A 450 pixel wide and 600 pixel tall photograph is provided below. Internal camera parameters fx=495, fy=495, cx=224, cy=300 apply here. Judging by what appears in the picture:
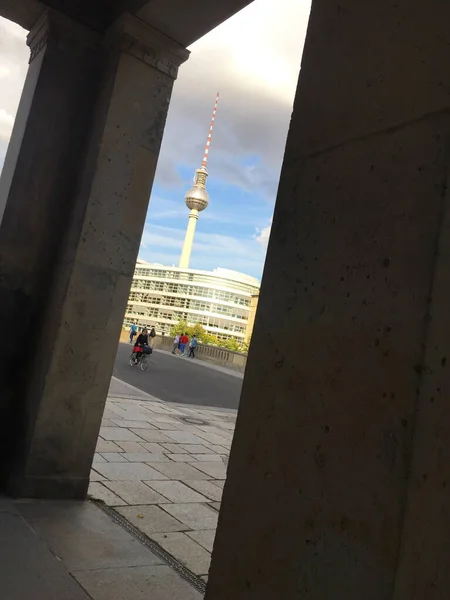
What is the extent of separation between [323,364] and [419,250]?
451mm

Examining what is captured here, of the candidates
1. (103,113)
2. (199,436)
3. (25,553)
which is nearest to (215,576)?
(25,553)

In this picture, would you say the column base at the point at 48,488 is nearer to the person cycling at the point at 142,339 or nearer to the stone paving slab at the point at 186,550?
the stone paving slab at the point at 186,550

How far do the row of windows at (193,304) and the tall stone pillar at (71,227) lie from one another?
105 meters

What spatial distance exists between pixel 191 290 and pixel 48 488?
106528mm

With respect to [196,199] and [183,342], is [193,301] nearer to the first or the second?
[196,199]

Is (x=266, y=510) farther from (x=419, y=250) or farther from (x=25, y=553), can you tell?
(x=25, y=553)

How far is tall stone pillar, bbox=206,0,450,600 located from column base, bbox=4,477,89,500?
2307 mm

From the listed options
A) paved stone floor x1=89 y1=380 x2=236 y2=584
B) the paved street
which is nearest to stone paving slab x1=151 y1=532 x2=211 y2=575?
paved stone floor x1=89 y1=380 x2=236 y2=584

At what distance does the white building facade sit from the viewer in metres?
110

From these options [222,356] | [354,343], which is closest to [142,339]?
[222,356]

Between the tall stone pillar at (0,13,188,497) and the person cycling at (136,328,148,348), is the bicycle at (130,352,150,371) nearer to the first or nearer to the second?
the person cycling at (136,328,148,348)

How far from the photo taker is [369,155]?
62.6 inches

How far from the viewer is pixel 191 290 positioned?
10994cm

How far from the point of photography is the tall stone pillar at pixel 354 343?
1270 millimetres
